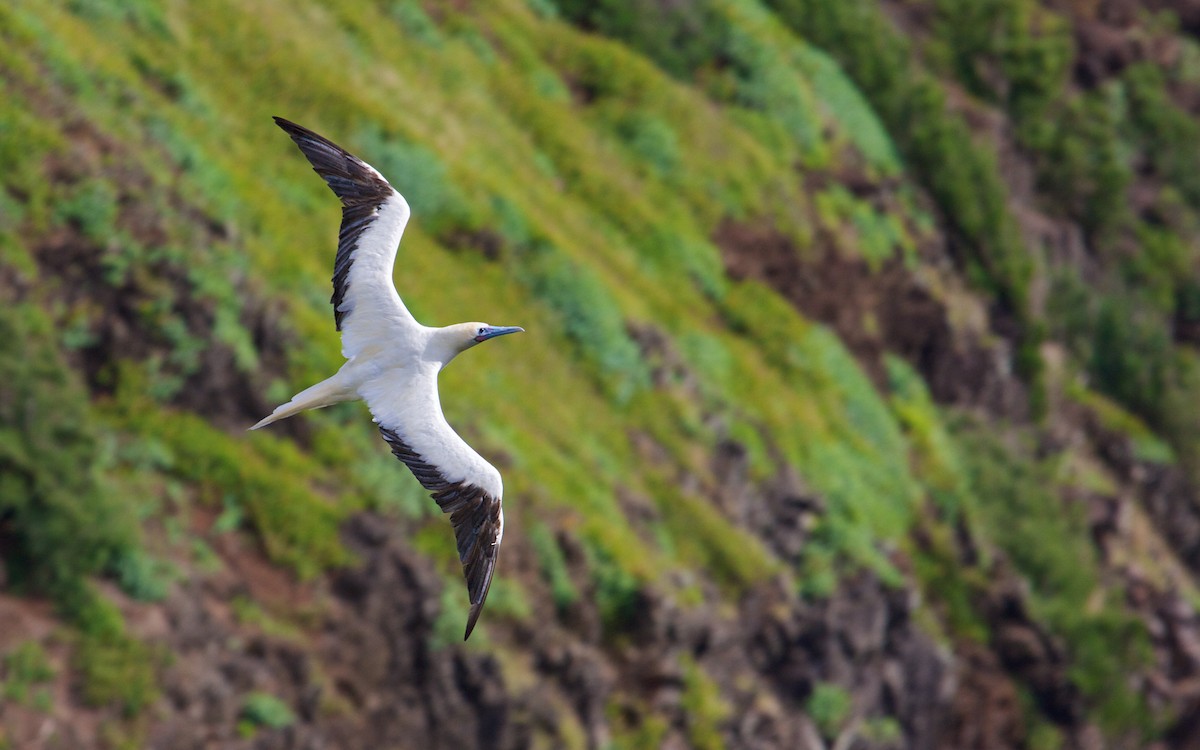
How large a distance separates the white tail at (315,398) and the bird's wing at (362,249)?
349 millimetres

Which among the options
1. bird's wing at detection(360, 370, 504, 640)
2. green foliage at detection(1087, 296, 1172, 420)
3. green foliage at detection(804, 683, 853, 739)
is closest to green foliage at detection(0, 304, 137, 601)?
bird's wing at detection(360, 370, 504, 640)

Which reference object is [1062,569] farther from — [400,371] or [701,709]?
[400,371]

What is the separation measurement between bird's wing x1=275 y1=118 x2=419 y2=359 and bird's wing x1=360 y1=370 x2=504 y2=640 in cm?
39

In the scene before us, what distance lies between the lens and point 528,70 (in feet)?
100

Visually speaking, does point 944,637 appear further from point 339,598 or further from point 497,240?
point 339,598

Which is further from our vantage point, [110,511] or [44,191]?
[44,191]

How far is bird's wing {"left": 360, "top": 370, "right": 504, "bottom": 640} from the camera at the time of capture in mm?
13031

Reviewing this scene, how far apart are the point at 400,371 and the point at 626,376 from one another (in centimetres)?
1279

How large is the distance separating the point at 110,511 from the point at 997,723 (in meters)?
17.7

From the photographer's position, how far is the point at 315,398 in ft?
41.5

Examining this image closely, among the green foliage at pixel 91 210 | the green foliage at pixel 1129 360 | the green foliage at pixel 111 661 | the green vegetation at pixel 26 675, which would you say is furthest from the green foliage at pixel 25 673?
the green foliage at pixel 1129 360

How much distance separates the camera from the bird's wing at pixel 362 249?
520 inches

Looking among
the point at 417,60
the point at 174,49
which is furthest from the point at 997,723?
the point at 174,49

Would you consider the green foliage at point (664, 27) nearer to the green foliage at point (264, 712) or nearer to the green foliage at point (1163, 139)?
the green foliage at point (1163, 139)
